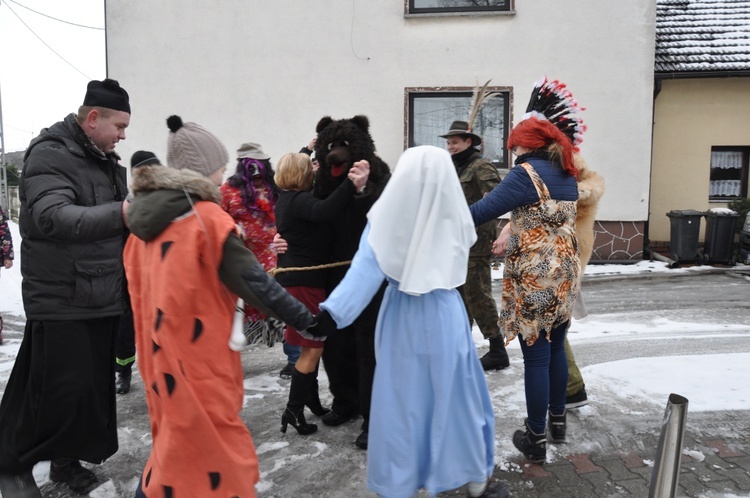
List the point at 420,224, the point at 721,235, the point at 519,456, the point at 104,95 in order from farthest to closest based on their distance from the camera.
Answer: the point at 721,235 → the point at 519,456 → the point at 104,95 → the point at 420,224

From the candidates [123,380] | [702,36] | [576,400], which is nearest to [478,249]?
[576,400]

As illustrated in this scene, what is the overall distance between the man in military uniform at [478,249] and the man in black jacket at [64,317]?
2722mm

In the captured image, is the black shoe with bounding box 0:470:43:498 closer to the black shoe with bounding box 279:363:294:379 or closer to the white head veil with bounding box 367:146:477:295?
the white head veil with bounding box 367:146:477:295

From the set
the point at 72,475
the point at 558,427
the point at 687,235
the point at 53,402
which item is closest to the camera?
the point at 53,402

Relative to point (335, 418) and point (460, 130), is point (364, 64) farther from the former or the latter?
point (335, 418)

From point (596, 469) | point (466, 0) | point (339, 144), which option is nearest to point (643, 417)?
point (596, 469)

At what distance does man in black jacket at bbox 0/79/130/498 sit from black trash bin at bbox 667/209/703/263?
34.7 feet

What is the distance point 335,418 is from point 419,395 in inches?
59.6

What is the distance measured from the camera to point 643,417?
388 centimetres

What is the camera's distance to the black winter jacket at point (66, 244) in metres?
2.76

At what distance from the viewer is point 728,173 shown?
12.4m

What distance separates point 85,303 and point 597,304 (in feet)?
21.4

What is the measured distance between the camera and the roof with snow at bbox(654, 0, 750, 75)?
38.5 ft

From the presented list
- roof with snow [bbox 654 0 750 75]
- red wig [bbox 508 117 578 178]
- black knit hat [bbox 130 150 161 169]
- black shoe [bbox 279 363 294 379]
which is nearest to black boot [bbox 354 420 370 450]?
black shoe [bbox 279 363 294 379]
